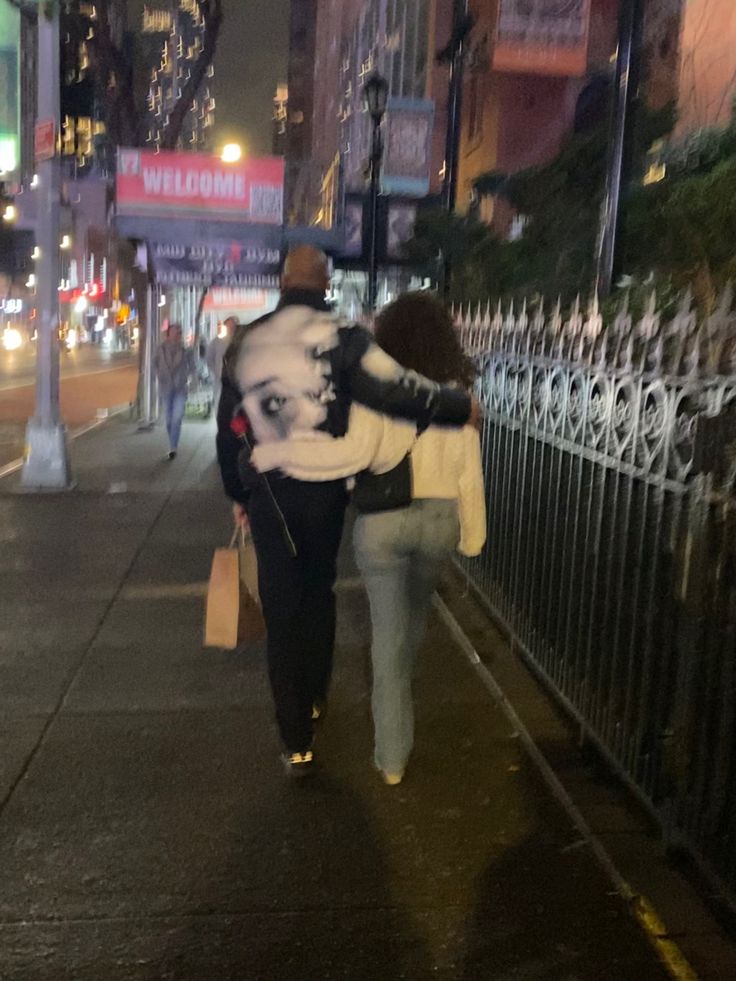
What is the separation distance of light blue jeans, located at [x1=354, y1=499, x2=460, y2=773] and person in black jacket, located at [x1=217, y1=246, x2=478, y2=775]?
0.24 m

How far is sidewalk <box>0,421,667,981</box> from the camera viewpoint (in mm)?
3008

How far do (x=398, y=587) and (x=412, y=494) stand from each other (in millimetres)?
358

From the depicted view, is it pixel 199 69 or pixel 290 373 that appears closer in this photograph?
pixel 290 373

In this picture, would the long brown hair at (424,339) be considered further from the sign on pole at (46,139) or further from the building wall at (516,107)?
the building wall at (516,107)

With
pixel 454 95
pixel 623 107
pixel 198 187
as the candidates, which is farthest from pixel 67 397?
pixel 623 107

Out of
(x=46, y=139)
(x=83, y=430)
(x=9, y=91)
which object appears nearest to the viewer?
(x=46, y=139)

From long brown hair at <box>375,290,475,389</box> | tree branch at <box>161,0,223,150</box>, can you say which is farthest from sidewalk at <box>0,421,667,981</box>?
tree branch at <box>161,0,223,150</box>

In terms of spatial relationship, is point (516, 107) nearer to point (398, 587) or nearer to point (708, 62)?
point (708, 62)

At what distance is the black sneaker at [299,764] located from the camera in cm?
412

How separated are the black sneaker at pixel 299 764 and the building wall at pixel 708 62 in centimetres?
853

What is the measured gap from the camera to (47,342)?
433 inches

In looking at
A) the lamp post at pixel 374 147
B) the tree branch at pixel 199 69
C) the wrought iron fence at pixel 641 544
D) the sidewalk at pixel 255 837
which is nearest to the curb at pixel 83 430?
the lamp post at pixel 374 147

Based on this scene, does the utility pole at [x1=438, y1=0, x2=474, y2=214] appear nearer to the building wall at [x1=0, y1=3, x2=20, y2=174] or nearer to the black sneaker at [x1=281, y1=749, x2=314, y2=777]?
the black sneaker at [x1=281, y1=749, x2=314, y2=777]

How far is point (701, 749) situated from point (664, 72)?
10.8m
